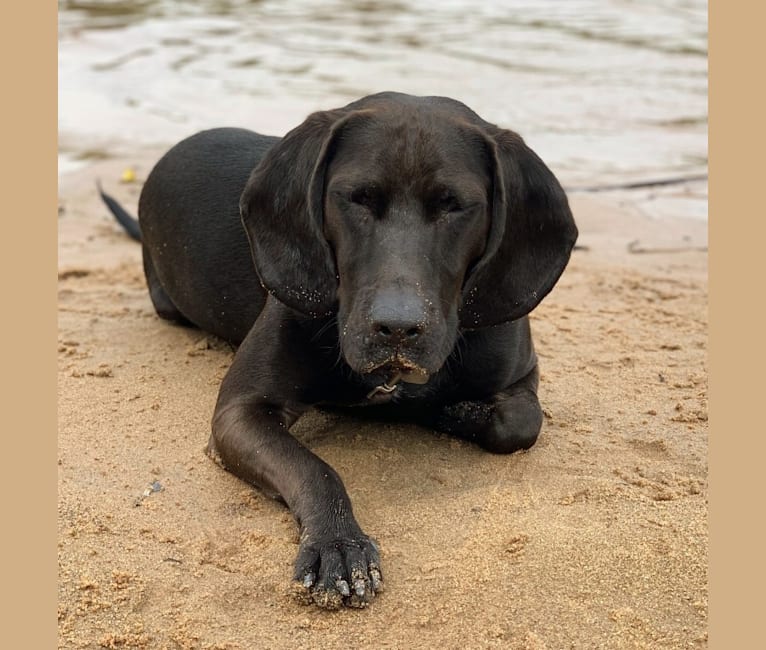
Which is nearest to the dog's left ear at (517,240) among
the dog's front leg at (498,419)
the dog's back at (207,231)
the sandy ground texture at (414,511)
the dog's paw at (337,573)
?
the dog's front leg at (498,419)

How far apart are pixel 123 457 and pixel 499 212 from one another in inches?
65.9

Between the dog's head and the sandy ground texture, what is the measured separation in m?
0.54

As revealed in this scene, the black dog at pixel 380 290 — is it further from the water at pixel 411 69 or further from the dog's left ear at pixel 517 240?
the water at pixel 411 69

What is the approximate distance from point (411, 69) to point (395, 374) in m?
9.67

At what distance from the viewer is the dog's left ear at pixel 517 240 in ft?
13.7

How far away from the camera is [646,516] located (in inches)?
157

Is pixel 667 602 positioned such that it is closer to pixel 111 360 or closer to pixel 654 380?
pixel 654 380

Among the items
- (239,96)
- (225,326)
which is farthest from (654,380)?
(239,96)

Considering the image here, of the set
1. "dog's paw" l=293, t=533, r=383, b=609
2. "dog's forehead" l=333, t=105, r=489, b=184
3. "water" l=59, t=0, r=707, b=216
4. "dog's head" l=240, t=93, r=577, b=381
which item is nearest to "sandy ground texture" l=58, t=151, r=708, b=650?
"dog's paw" l=293, t=533, r=383, b=609

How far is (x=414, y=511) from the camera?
13.2ft

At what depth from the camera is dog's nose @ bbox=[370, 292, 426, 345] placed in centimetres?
369

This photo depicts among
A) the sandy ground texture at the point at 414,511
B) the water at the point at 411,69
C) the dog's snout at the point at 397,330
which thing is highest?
the dog's snout at the point at 397,330

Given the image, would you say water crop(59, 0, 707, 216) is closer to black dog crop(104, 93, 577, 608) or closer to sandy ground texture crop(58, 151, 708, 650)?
sandy ground texture crop(58, 151, 708, 650)

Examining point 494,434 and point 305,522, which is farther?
point 494,434
